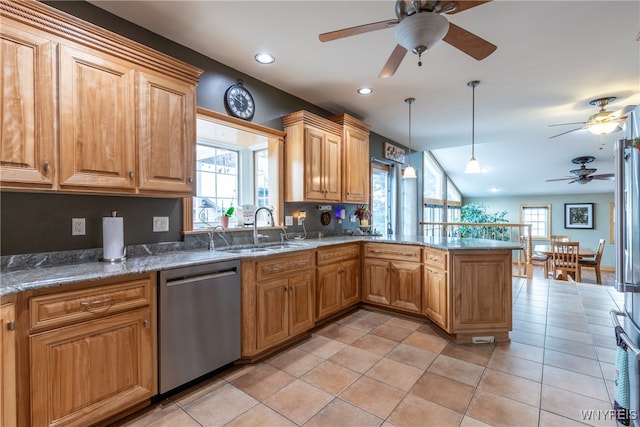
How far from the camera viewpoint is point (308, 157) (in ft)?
10.7

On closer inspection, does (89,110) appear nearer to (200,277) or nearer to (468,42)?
(200,277)

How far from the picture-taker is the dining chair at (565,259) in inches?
235

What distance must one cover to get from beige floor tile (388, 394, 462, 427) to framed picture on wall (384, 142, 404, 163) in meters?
3.98

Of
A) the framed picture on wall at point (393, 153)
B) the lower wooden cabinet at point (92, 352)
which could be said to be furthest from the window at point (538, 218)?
the lower wooden cabinet at point (92, 352)

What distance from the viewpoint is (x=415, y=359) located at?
2.43m

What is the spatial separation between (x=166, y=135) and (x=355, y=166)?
7.82 feet

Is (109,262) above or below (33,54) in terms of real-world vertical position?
below

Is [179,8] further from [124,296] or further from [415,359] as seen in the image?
[415,359]

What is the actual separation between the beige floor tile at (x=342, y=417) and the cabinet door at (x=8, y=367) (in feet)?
4.49

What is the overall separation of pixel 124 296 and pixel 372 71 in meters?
2.74

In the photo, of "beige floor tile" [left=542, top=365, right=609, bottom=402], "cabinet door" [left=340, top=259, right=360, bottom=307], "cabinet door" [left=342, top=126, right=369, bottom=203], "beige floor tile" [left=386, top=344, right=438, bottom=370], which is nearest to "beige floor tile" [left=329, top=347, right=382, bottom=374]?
"beige floor tile" [left=386, top=344, right=438, bottom=370]

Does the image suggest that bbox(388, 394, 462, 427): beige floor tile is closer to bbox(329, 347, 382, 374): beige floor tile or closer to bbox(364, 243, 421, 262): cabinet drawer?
bbox(329, 347, 382, 374): beige floor tile

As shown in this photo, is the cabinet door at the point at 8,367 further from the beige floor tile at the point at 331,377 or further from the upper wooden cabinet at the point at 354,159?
the upper wooden cabinet at the point at 354,159

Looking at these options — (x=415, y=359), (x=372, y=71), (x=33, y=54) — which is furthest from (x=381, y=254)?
(x=33, y=54)
